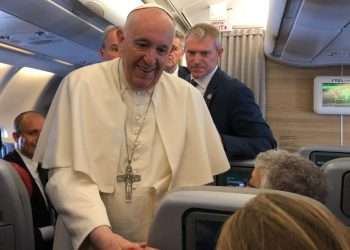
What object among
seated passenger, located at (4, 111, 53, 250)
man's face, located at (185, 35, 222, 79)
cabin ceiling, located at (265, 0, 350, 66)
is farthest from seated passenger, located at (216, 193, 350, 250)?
cabin ceiling, located at (265, 0, 350, 66)

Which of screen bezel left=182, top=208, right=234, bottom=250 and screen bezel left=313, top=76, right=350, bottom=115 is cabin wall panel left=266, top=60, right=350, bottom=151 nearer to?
screen bezel left=313, top=76, right=350, bottom=115

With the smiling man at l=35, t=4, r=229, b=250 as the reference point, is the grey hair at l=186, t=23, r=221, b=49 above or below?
above

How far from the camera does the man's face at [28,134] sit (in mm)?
3373

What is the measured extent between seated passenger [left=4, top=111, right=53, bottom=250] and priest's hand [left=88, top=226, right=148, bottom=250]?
715 millimetres

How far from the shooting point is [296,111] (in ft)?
22.2

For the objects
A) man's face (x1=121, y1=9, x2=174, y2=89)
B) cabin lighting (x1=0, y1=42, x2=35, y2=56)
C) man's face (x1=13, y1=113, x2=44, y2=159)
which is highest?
cabin lighting (x1=0, y1=42, x2=35, y2=56)

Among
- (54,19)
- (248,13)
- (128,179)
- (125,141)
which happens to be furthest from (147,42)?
(248,13)

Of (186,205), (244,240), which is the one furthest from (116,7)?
(244,240)

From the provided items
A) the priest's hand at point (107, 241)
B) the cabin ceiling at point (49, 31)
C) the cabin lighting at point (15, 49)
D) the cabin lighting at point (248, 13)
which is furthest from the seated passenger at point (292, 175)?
the cabin lighting at point (248, 13)

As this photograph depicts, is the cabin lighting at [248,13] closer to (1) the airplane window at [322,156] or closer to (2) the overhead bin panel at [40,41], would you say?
(2) the overhead bin panel at [40,41]

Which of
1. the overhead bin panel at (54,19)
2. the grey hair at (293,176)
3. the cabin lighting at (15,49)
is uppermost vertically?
the overhead bin panel at (54,19)

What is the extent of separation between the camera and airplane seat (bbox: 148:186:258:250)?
1.04m

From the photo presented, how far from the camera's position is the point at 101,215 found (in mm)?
1404

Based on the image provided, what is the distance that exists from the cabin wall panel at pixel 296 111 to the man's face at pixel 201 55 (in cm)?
437
